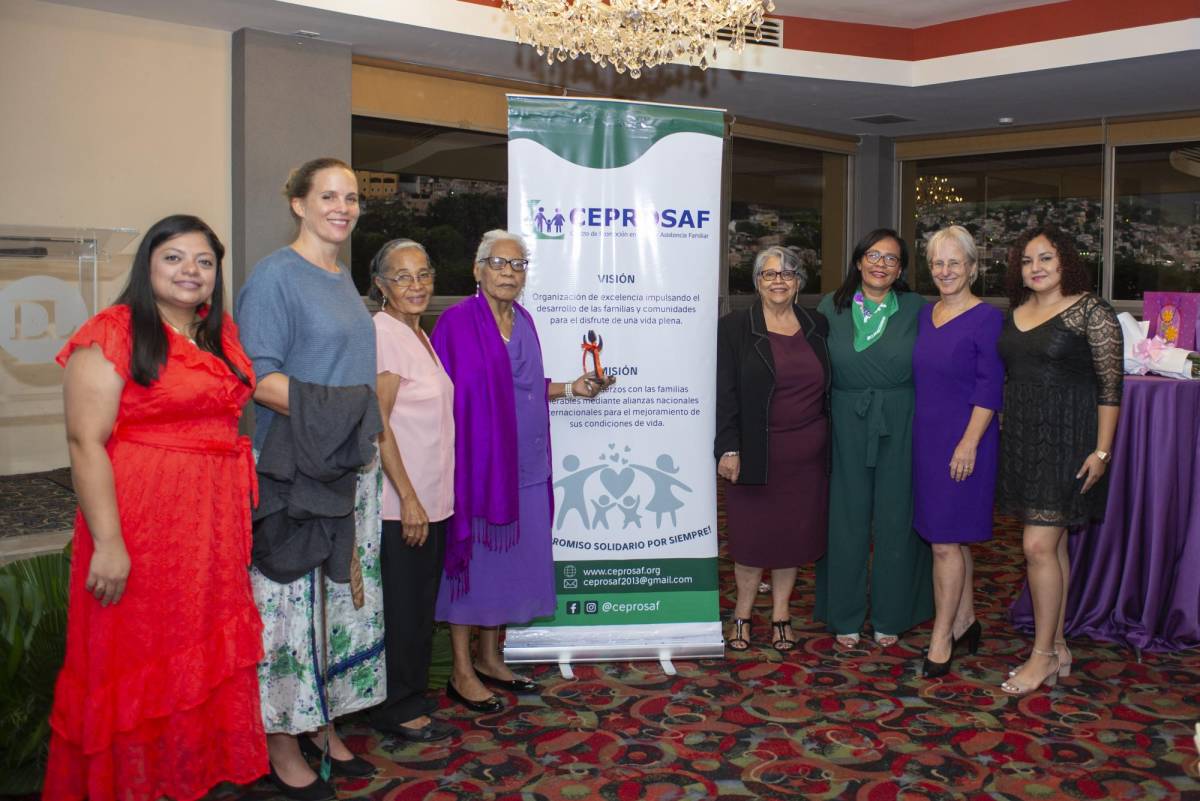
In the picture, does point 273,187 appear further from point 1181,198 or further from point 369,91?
point 1181,198

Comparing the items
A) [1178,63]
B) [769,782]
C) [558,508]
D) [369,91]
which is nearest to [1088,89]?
[1178,63]

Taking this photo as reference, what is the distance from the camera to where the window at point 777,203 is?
8562 millimetres

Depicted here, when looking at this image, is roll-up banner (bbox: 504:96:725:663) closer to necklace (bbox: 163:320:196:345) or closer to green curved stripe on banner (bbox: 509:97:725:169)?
green curved stripe on banner (bbox: 509:97:725:169)

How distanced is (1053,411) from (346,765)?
2.60 m

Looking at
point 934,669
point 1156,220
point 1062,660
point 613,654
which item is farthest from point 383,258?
point 1156,220

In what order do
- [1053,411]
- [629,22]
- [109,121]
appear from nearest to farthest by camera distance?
1. [1053,411]
2. [629,22]
3. [109,121]

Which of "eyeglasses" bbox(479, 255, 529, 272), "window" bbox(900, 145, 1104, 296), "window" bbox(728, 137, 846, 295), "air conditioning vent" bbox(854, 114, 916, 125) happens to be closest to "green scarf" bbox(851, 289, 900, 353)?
"eyeglasses" bbox(479, 255, 529, 272)

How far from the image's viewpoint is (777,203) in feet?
29.1

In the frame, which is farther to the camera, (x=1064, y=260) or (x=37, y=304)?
(x=37, y=304)

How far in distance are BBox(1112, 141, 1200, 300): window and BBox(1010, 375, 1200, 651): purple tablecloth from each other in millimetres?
4634

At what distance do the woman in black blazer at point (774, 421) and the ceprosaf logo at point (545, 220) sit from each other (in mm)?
744

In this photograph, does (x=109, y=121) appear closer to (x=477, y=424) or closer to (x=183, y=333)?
(x=477, y=424)

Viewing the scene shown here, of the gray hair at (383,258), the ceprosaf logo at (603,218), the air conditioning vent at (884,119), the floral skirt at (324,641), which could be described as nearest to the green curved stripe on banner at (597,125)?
the ceprosaf logo at (603,218)

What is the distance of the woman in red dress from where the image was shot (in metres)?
2.26
